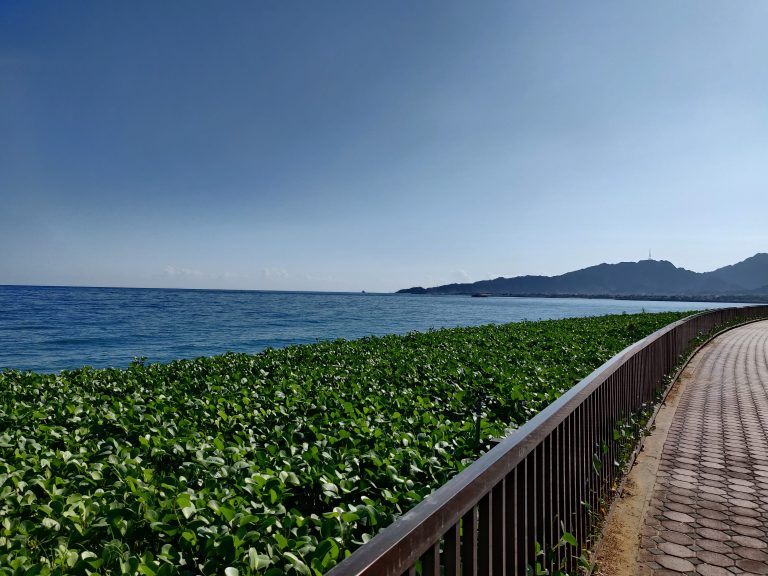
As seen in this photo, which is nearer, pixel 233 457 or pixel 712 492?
pixel 233 457

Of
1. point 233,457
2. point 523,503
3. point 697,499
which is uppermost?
point 523,503

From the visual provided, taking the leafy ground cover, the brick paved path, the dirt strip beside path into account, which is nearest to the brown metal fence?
the dirt strip beside path

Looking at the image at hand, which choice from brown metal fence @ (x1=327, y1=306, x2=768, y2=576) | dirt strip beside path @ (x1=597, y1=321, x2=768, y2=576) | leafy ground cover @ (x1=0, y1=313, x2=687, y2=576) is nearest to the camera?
brown metal fence @ (x1=327, y1=306, x2=768, y2=576)

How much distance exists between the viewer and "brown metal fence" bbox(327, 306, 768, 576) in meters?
1.26

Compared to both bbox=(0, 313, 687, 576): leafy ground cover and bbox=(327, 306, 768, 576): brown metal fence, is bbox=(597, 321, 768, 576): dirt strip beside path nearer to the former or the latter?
bbox=(327, 306, 768, 576): brown metal fence

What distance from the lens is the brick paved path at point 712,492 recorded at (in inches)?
126

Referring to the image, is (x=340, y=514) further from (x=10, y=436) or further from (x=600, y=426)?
(x=10, y=436)

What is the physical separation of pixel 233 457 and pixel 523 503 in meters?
2.32

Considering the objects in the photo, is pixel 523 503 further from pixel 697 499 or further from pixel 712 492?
pixel 712 492

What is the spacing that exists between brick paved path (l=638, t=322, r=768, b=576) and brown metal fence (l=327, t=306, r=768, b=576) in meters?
0.46

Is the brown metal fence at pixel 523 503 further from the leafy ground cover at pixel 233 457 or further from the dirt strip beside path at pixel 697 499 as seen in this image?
the leafy ground cover at pixel 233 457

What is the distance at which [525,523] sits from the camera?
219 centimetres

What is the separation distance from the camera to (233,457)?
360 cm

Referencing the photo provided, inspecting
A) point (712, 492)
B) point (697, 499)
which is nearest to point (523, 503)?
point (697, 499)
